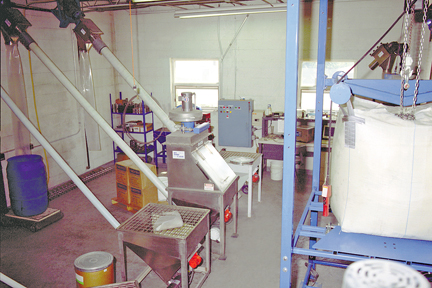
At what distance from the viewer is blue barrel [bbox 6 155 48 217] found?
4434 millimetres

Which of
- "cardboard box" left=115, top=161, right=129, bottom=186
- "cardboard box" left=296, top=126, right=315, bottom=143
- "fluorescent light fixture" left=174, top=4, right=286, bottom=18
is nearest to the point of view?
"cardboard box" left=115, top=161, right=129, bottom=186

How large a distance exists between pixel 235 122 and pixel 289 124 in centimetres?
492

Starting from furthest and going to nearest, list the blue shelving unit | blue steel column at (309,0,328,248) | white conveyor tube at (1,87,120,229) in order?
the blue shelving unit < white conveyor tube at (1,87,120,229) < blue steel column at (309,0,328,248)

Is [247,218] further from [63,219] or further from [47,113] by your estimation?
[47,113]

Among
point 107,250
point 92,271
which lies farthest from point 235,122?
point 92,271

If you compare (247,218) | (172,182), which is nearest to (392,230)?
(172,182)

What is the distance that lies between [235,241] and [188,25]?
4581 mm

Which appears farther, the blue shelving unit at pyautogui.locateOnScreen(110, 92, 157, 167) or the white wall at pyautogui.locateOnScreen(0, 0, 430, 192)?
the blue shelving unit at pyautogui.locateOnScreen(110, 92, 157, 167)

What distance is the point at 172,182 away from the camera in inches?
142

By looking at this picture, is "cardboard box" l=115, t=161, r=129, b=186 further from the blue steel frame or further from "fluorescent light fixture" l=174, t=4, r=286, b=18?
the blue steel frame

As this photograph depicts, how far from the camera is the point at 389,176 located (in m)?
1.65

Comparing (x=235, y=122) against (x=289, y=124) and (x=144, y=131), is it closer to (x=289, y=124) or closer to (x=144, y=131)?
(x=144, y=131)

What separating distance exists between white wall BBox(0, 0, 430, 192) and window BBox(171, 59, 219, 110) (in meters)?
0.18

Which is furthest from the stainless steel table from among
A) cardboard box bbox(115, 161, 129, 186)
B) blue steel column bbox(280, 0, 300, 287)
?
cardboard box bbox(115, 161, 129, 186)
